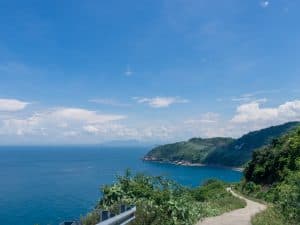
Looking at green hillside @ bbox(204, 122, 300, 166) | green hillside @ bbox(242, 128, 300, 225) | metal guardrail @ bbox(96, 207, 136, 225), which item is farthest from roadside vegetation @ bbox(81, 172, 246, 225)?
green hillside @ bbox(204, 122, 300, 166)

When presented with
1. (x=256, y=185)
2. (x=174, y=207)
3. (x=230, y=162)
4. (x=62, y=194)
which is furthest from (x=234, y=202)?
(x=230, y=162)

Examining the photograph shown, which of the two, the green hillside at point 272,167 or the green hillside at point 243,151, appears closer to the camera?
the green hillside at point 272,167

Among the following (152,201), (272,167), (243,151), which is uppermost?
(243,151)

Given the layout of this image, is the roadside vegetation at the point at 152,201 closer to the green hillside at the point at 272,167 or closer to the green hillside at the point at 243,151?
the green hillside at the point at 272,167

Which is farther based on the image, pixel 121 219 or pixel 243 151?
pixel 243 151

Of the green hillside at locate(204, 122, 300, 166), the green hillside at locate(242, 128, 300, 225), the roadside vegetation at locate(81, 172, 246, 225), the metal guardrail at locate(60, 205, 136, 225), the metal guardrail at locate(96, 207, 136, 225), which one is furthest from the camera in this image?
the green hillside at locate(204, 122, 300, 166)

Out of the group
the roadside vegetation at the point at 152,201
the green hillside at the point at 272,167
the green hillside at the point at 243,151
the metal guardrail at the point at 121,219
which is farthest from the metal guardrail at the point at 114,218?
the green hillside at the point at 243,151

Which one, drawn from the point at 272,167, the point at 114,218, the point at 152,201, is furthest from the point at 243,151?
the point at 114,218

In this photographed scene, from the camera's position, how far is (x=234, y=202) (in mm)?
22250

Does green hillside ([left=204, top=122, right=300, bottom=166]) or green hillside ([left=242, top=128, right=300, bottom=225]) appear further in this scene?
green hillside ([left=204, top=122, right=300, bottom=166])

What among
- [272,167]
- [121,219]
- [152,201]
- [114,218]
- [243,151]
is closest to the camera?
[114,218]

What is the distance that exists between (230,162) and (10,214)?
445ft

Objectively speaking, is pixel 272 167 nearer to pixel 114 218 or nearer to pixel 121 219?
pixel 121 219

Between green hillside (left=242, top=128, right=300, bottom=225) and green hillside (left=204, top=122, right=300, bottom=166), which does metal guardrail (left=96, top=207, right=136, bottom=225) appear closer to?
green hillside (left=242, top=128, right=300, bottom=225)
